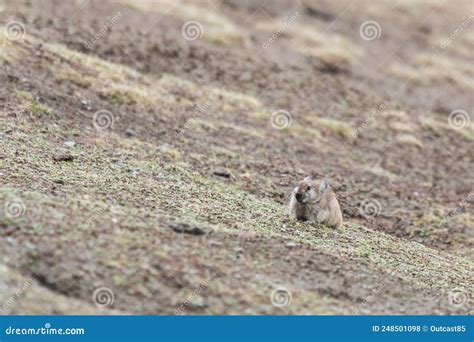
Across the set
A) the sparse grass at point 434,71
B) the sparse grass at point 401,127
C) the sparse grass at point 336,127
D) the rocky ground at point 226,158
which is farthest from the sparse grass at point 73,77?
the sparse grass at point 434,71

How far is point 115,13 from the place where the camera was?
25469mm

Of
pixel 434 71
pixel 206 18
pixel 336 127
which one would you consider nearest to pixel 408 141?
pixel 336 127

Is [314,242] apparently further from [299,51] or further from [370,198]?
[299,51]

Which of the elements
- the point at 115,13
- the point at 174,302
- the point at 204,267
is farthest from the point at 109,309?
the point at 115,13

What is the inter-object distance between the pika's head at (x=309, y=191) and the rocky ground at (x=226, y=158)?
1.57ft

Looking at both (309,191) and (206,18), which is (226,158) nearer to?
(309,191)

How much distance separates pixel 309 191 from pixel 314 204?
0.25 m

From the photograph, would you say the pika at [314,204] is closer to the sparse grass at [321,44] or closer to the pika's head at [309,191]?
the pika's head at [309,191]

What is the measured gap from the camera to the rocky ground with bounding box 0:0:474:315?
Result: 940 cm

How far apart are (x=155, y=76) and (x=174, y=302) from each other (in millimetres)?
13377

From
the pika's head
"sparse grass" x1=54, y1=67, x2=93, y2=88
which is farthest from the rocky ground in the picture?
the pika's head

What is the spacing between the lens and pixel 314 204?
42.7 ft

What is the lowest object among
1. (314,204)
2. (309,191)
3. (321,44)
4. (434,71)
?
(314,204)

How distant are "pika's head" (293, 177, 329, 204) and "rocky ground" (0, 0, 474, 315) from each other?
48cm
